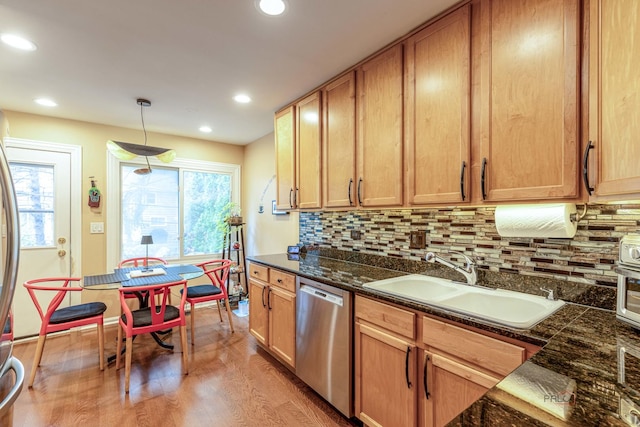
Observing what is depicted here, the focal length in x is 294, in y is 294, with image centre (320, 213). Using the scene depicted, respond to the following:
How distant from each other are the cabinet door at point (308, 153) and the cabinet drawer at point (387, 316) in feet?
3.55

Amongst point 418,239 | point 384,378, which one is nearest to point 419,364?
point 384,378

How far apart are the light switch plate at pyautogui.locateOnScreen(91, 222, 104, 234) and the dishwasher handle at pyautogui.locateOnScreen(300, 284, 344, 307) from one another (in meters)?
2.90

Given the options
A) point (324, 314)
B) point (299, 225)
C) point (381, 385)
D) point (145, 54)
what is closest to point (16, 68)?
point (145, 54)

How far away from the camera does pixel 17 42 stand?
6.22ft

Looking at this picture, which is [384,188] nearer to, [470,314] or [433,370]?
[470,314]

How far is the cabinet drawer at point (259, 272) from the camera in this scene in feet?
8.77

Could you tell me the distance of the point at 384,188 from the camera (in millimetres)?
1998

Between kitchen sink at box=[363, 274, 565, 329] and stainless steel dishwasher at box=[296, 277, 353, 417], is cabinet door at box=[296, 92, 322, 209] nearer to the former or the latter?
stainless steel dishwasher at box=[296, 277, 353, 417]

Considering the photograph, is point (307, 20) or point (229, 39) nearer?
point (307, 20)

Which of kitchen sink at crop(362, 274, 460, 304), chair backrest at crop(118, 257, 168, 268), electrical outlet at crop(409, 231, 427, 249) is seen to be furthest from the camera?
chair backrest at crop(118, 257, 168, 268)

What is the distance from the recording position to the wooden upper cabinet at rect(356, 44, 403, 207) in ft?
6.27

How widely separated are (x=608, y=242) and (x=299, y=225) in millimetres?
2639

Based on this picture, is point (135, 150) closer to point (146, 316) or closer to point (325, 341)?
point (146, 316)

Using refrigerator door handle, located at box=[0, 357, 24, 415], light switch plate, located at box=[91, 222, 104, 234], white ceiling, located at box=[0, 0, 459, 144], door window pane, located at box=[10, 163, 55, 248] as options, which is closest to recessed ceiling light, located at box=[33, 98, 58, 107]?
white ceiling, located at box=[0, 0, 459, 144]
